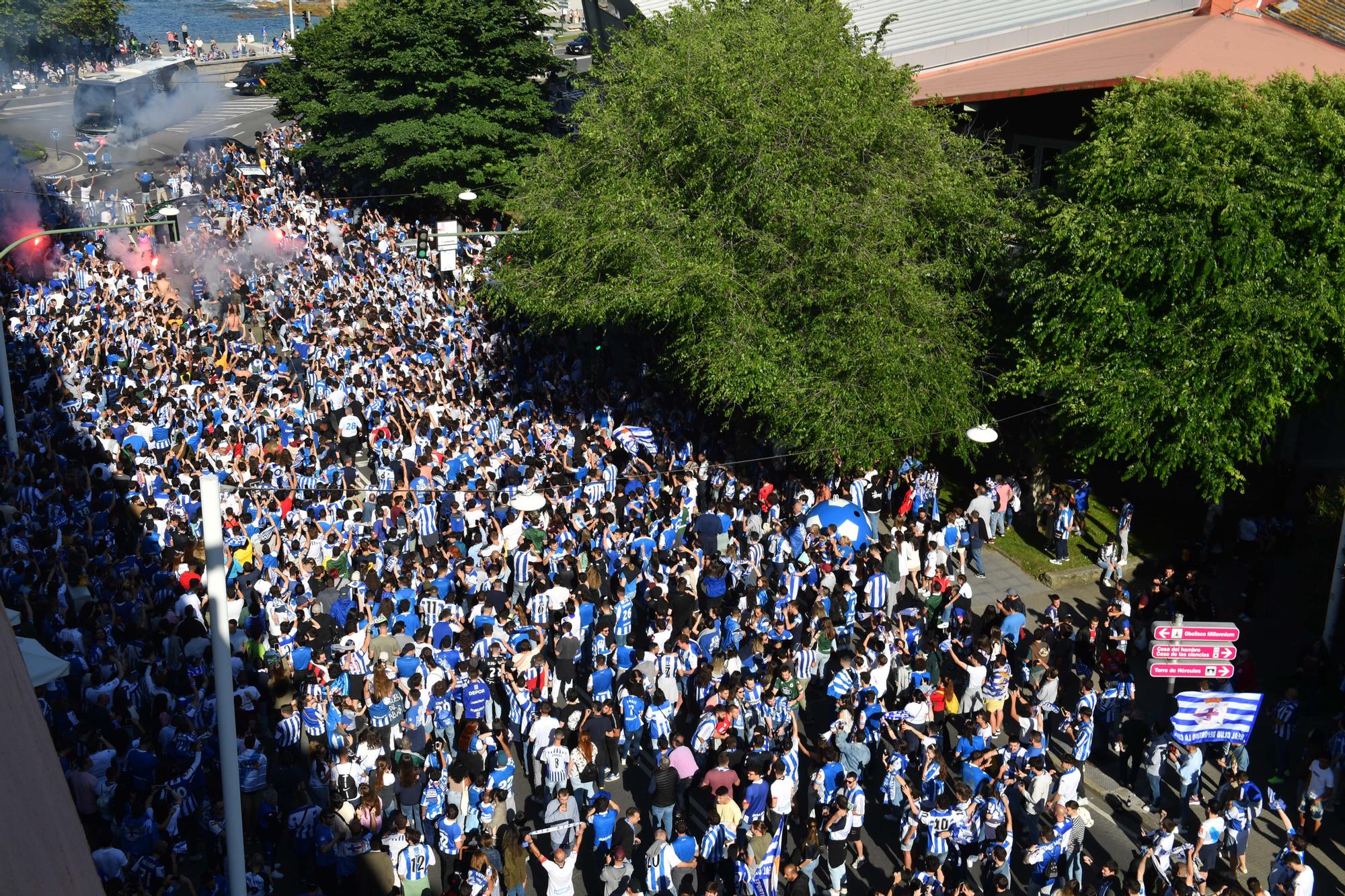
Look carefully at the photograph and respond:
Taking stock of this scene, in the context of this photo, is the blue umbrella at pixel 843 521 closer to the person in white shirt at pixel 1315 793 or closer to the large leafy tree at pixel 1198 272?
the large leafy tree at pixel 1198 272

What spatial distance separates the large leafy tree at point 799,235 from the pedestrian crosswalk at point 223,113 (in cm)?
4161

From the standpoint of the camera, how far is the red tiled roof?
20.8m

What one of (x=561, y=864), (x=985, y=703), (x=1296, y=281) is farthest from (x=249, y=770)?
(x=1296, y=281)

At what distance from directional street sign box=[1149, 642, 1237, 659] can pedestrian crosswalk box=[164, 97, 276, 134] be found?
5220 cm

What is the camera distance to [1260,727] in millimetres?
15414

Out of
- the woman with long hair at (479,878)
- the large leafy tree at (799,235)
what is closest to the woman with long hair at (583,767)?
the woman with long hair at (479,878)

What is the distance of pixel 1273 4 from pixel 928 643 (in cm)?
1660

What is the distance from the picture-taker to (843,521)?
57.3ft

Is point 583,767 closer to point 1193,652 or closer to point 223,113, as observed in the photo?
point 1193,652

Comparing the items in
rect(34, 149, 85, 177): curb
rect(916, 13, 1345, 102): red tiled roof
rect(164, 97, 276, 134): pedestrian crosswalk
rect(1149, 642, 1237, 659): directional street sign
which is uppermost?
rect(916, 13, 1345, 102): red tiled roof

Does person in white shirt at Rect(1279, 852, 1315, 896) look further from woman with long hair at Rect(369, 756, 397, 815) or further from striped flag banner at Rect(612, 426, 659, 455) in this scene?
striped flag banner at Rect(612, 426, 659, 455)

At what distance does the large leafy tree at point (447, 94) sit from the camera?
36.9 m

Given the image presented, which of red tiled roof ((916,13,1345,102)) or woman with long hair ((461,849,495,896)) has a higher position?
red tiled roof ((916,13,1345,102))

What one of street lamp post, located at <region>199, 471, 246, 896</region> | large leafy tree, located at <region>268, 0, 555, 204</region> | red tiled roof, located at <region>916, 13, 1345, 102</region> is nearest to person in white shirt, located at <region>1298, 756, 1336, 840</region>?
street lamp post, located at <region>199, 471, 246, 896</region>
